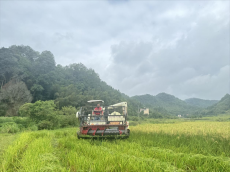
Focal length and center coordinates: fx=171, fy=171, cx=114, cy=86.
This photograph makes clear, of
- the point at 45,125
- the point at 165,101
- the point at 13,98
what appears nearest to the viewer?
the point at 45,125

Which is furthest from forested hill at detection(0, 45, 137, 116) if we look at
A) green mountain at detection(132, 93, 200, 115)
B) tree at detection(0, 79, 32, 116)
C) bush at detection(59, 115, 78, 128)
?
green mountain at detection(132, 93, 200, 115)

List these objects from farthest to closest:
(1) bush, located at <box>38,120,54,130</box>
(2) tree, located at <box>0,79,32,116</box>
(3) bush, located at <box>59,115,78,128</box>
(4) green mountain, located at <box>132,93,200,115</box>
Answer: (4) green mountain, located at <box>132,93,200,115</box>
(2) tree, located at <box>0,79,32,116</box>
(3) bush, located at <box>59,115,78,128</box>
(1) bush, located at <box>38,120,54,130</box>

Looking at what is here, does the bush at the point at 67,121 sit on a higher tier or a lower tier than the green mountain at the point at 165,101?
lower

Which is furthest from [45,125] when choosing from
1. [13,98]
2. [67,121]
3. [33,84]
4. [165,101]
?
[165,101]

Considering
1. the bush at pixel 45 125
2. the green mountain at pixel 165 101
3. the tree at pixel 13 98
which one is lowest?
the bush at pixel 45 125

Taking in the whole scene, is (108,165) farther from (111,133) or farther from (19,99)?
(19,99)

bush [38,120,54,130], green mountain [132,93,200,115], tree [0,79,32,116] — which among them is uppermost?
green mountain [132,93,200,115]

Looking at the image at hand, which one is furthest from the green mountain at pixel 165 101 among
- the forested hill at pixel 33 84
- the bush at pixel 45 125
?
the bush at pixel 45 125

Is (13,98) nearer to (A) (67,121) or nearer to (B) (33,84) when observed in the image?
(B) (33,84)

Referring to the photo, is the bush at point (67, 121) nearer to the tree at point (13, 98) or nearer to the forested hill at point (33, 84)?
the forested hill at point (33, 84)

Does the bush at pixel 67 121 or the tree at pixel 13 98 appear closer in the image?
the bush at pixel 67 121

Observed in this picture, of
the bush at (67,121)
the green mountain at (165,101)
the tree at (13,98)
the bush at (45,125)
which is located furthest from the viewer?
the green mountain at (165,101)

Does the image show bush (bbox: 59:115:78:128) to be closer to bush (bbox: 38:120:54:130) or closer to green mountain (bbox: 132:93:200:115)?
bush (bbox: 38:120:54:130)

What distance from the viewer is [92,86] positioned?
5600 cm
